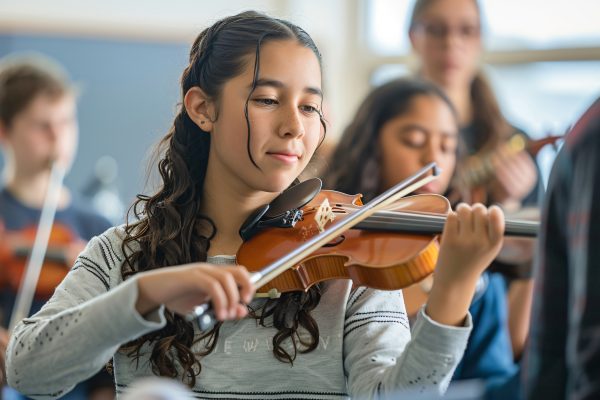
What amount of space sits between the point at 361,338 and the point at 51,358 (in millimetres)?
395

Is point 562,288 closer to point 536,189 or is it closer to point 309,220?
point 309,220

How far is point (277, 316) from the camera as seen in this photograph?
1305 mm

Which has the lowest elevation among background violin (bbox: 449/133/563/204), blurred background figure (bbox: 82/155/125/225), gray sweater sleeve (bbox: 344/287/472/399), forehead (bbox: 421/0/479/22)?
blurred background figure (bbox: 82/155/125/225)

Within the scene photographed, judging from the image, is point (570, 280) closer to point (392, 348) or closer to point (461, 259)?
point (461, 259)

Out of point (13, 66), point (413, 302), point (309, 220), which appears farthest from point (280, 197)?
point (13, 66)

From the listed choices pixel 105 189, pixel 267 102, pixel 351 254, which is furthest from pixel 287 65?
pixel 105 189

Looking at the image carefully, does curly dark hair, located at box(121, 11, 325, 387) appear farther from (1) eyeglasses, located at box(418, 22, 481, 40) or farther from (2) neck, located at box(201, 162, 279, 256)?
(1) eyeglasses, located at box(418, 22, 481, 40)

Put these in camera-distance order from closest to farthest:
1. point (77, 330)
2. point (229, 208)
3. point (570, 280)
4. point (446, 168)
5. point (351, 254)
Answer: point (570, 280), point (77, 330), point (351, 254), point (229, 208), point (446, 168)

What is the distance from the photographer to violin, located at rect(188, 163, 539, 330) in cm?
124

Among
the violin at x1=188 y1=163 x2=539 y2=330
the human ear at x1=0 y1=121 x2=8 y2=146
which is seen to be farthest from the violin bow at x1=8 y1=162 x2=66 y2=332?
the violin at x1=188 y1=163 x2=539 y2=330

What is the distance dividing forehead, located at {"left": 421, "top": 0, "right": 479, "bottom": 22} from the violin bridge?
5.01ft

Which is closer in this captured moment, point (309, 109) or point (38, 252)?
point (309, 109)

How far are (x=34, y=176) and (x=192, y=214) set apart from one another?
153 centimetres

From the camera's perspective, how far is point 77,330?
1150 millimetres
